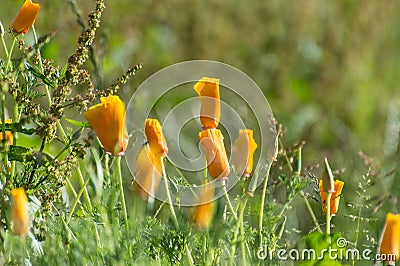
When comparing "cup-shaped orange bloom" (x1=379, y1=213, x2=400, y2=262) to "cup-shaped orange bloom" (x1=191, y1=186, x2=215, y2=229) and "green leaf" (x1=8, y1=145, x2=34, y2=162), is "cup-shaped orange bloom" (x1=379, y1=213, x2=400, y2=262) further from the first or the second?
"green leaf" (x1=8, y1=145, x2=34, y2=162)

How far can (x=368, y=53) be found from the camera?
345cm

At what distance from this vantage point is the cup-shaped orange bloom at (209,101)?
1039 millimetres

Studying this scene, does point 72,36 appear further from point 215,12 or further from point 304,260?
point 304,260

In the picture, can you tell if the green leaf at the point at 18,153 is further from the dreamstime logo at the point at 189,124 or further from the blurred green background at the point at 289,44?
the blurred green background at the point at 289,44

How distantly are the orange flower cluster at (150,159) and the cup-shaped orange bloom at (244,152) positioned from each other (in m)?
0.09

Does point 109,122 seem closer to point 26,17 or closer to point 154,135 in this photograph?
point 154,135

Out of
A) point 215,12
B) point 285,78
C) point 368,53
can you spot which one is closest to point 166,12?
point 215,12

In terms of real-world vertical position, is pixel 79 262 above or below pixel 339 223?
below

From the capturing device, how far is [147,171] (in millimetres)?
1022

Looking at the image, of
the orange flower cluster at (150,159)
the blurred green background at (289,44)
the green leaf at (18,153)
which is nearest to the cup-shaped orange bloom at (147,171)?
the orange flower cluster at (150,159)

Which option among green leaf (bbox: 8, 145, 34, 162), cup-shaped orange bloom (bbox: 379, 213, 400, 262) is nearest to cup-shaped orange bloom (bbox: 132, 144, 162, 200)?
green leaf (bbox: 8, 145, 34, 162)

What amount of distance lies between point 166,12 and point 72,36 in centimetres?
64

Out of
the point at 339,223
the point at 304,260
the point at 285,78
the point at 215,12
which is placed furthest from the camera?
the point at 215,12

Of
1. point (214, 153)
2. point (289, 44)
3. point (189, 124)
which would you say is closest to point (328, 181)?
point (214, 153)
